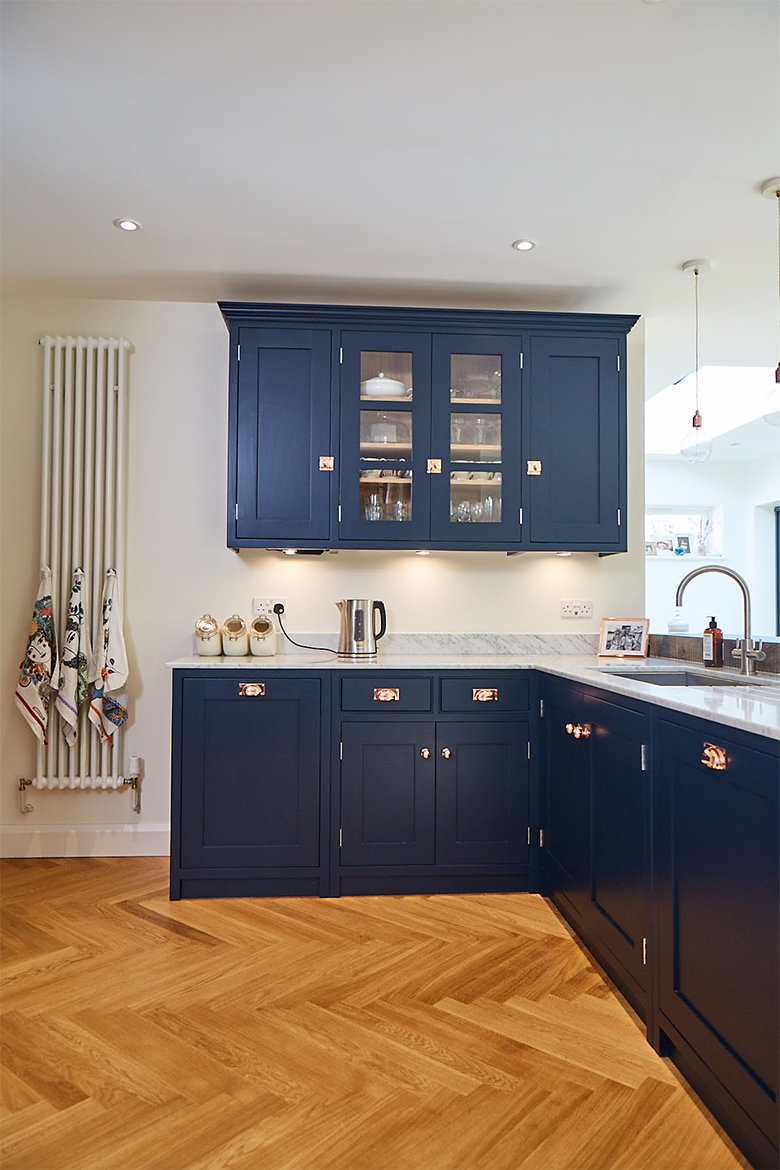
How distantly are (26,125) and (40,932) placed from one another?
103 inches

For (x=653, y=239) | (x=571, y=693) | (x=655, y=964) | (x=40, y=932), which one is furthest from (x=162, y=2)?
(x=40, y=932)

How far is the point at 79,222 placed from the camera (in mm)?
2916

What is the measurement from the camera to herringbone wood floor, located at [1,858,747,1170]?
5.37 feet

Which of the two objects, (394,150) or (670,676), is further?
(670,676)

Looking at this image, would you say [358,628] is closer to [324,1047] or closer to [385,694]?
[385,694]

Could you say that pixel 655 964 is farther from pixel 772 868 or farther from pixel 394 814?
pixel 394 814

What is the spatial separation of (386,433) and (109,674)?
163 centimetres

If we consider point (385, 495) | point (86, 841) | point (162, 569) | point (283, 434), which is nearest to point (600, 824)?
point (385, 495)

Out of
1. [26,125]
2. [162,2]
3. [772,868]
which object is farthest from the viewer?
[26,125]

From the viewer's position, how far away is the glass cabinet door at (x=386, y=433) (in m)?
3.39

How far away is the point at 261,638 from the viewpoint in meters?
3.44

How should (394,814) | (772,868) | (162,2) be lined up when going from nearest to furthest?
1. (772,868)
2. (162,2)
3. (394,814)

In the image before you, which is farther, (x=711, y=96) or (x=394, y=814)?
(x=394, y=814)

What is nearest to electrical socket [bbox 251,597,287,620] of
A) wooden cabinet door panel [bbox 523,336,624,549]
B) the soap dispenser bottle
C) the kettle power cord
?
the kettle power cord
